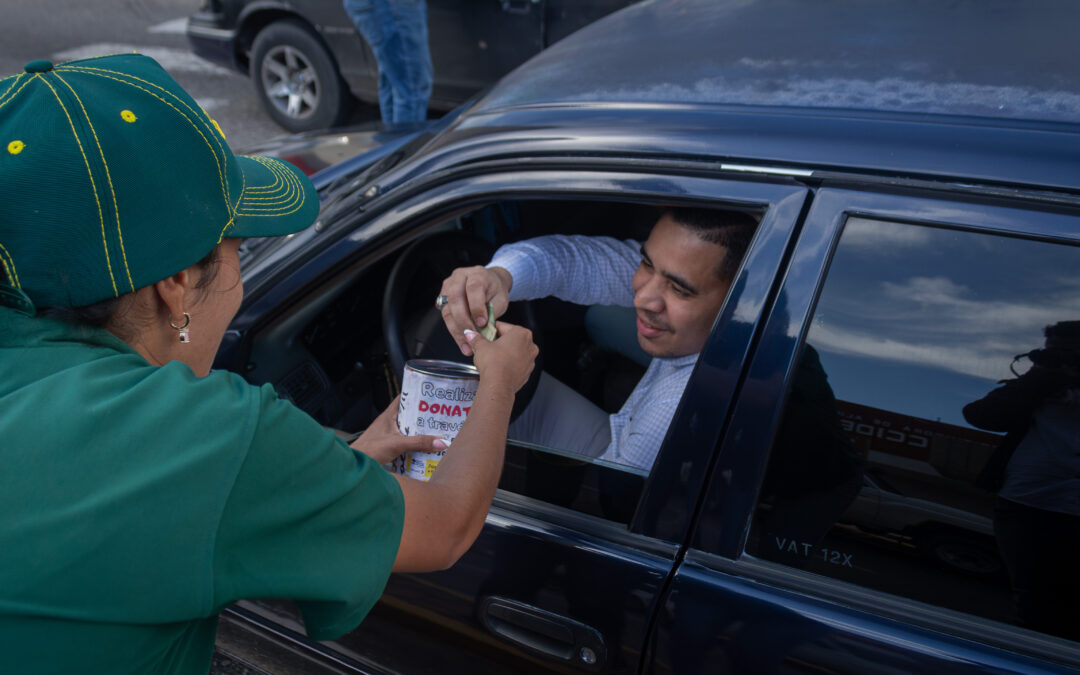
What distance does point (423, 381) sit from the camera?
54.5 inches

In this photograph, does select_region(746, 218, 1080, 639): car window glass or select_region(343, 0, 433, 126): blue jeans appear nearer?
select_region(746, 218, 1080, 639): car window glass

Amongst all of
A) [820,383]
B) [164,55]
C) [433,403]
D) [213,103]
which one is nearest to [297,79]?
[213,103]

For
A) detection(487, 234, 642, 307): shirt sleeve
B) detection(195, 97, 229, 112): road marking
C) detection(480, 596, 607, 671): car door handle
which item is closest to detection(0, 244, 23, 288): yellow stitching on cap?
detection(480, 596, 607, 671): car door handle

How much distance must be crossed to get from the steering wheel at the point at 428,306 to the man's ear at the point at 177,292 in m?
0.87

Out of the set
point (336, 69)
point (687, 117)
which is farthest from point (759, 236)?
point (336, 69)

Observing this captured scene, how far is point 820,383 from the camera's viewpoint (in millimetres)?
1243

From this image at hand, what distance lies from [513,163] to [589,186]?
0.58ft

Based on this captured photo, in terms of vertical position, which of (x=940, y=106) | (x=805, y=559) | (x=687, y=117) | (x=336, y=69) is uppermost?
(x=336, y=69)

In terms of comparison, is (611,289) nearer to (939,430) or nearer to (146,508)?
(939,430)

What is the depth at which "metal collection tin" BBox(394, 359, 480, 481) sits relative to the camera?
1.38 meters

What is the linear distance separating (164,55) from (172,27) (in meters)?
1.00

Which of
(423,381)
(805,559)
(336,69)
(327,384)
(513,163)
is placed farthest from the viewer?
(336,69)

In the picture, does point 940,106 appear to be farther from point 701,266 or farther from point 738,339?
point 701,266

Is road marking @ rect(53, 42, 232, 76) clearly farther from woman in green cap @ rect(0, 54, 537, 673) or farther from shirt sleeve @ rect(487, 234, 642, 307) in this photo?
woman in green cap @ rect(0, 54, 537, 673)
